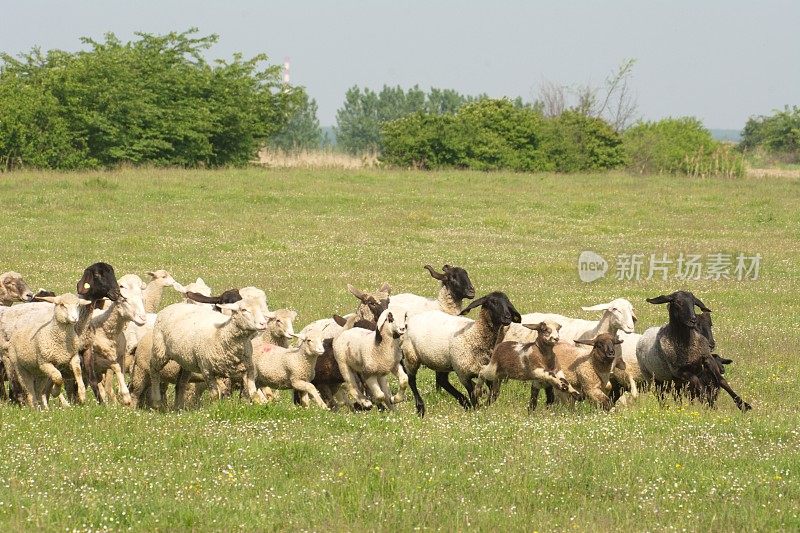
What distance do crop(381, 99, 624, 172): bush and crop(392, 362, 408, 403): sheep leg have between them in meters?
48.2

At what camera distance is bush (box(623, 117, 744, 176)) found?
2571 inches

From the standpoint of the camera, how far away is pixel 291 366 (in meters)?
13.3

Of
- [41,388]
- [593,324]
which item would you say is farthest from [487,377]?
[41,388]

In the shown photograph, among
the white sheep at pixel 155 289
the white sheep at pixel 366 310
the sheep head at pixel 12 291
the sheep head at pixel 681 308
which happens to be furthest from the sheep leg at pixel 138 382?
the sheep head at pixel 681 308

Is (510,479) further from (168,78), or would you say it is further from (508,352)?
(168,78)

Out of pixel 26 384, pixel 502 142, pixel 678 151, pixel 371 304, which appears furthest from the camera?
pixel 678 151

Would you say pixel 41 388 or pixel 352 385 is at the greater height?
pixel 352 385

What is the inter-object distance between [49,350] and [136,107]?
44021 millimetres

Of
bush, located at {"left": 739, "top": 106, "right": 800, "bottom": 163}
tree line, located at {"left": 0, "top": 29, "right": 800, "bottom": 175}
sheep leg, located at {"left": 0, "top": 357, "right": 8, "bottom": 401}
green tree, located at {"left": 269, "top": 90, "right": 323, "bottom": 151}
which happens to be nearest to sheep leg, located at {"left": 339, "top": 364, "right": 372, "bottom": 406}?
sheep leg, located at {"left": 0, "top": 357, "right": 8, "bottom": 401}

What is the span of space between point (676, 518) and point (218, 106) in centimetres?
5417

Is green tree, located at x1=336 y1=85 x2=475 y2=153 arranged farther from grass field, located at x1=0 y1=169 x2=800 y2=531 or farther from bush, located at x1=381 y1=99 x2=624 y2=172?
grass field, located at x1=0 y1=169 x2=800 y2=531

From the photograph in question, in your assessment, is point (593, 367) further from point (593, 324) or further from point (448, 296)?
point (448, 296)

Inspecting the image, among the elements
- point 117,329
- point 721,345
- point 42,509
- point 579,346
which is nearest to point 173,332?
point 117,329

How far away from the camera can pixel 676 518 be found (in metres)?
8.14
